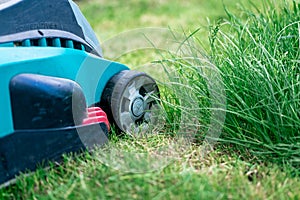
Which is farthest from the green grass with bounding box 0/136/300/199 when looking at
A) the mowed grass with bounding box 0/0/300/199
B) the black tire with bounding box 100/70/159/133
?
the black tire with bounding box 100/70/159/133

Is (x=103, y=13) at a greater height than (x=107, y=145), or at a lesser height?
greater

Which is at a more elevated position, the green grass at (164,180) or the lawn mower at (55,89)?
the lawn mower at (55,89)

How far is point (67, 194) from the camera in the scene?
1335 millimetres

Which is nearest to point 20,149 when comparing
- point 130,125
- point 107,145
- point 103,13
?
point 107,145

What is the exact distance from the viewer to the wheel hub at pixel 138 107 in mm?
1815

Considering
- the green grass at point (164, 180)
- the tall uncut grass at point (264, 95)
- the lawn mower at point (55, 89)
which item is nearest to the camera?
the green grass at point (164, 180)

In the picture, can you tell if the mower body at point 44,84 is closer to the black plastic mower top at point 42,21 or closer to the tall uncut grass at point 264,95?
the black plastic mower top at point 42,21

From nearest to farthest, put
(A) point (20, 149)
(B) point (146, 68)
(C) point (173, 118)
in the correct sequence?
1. (A) point (20, 149)
2. (C) point (173, 118)
3. (B) point (146, 68)

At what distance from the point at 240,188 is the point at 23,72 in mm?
649

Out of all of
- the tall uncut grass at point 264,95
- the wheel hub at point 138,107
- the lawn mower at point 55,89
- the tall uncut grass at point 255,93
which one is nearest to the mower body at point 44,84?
the lawn mower at point 55,89

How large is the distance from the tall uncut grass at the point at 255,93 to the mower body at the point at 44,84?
29 centimetres

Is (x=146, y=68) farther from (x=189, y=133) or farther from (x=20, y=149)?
(x=20, y=149)

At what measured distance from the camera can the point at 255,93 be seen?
1.65 m

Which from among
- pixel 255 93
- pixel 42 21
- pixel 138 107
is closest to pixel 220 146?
pixel 255 93
